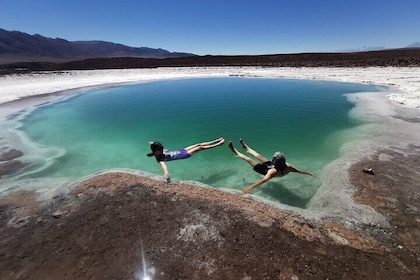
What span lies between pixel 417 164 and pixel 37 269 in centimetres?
881

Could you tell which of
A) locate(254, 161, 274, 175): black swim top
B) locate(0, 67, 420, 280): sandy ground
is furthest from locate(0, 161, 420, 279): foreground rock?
locate(254, 161, 274, 175): black swim top

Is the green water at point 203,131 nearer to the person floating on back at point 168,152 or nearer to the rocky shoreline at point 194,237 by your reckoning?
the person floating on back at point 168,152

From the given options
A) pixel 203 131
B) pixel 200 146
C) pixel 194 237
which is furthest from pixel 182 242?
pixel 203 131

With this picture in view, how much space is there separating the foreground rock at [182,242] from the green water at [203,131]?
1.38 meters

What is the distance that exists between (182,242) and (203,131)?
7.16 m

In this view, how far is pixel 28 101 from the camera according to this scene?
18484 mm

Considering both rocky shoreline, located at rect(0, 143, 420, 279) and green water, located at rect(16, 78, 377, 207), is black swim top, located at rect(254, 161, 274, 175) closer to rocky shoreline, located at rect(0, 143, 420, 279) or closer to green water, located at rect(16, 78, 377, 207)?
green water, located at rect(16, 78, 377, 207)

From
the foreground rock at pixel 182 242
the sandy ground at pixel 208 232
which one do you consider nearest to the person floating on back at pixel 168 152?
the sandy ground at pixel 208 232

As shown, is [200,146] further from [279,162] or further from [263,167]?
[279,162]

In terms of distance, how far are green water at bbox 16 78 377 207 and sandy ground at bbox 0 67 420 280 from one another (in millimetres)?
1039

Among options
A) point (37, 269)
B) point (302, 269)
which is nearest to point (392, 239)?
point (302, 269)

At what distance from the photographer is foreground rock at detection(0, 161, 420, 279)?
416 cm

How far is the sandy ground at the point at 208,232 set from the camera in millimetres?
4199

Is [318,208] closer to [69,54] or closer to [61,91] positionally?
[61,91]
